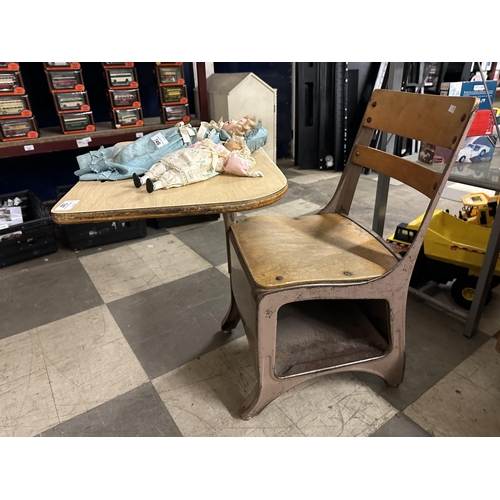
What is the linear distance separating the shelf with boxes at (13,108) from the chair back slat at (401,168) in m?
2.29

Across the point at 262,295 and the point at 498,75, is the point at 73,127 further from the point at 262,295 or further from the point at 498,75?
the point at 498,75

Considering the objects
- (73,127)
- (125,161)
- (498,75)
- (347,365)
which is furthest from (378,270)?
(498,75)

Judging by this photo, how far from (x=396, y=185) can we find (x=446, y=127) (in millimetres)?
2703

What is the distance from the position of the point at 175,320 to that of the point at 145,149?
874 millimetres

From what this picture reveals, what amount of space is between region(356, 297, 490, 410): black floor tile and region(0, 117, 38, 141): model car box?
264cm

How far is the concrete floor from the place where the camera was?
4.41 ft

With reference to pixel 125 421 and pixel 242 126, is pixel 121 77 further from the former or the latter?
pixel 125 421

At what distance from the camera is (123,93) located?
111 inches

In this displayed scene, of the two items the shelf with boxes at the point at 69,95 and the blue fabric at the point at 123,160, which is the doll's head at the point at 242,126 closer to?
the blue fabric at the point at 123,160

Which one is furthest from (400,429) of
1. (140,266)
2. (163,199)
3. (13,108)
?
(13,108)

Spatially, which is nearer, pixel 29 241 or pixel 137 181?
pixel 137 181

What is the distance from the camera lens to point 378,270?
119cm

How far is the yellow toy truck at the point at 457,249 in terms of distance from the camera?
179cm

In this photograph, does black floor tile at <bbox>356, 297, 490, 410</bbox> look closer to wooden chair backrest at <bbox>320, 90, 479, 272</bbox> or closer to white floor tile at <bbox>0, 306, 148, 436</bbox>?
wooden chair backrest at <bbox>320, 90, 479, 272</bbox>
